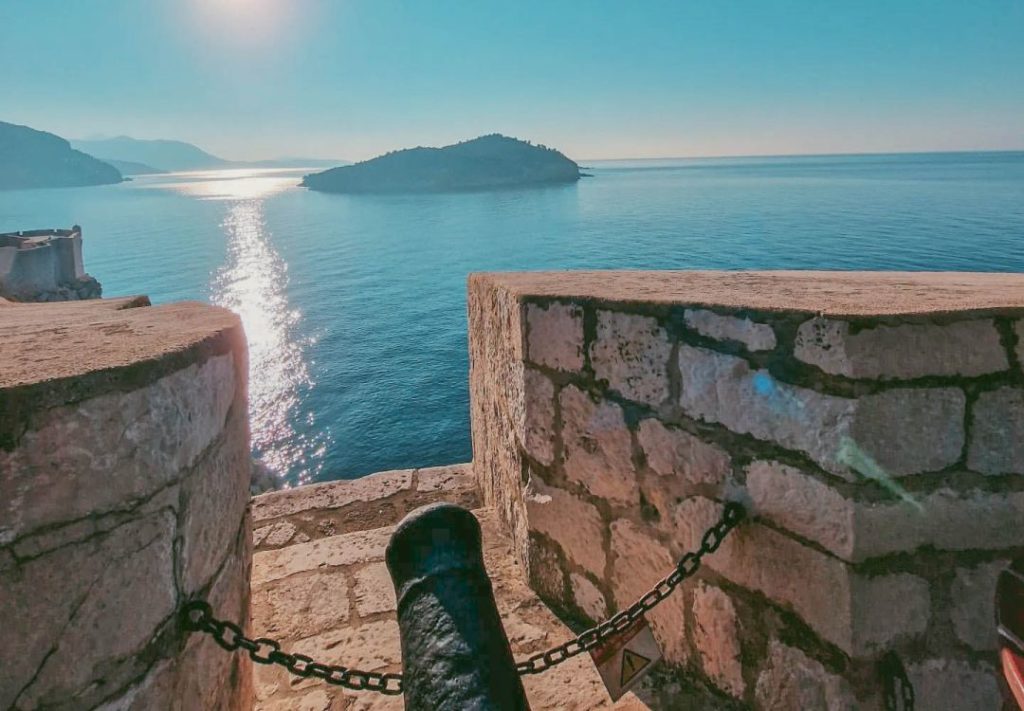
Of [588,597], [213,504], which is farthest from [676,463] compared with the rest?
[213,504]

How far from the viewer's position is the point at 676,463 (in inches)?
82.3

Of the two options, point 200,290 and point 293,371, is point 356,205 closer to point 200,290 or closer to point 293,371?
point 200,290

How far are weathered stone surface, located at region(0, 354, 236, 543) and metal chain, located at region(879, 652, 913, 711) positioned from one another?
76.9 inches

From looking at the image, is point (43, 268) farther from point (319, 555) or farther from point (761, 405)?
point (761, 405)

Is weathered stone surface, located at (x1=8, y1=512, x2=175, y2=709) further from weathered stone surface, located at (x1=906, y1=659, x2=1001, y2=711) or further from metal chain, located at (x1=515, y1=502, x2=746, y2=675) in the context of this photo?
weathered stone surface, located at (x1=906, y1=659, x2=1001, y2=711)

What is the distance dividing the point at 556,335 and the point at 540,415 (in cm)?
36

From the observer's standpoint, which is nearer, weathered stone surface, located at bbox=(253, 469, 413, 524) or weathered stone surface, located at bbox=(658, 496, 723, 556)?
weathered stone surface, located at bbox=(658, 496, 723, 556)

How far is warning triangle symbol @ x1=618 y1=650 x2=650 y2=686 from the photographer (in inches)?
82.6

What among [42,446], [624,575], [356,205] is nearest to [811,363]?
[624,575]

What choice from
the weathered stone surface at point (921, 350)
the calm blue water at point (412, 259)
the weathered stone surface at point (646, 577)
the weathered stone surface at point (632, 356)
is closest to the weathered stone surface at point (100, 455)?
the weathered stone surface at point (632, 356)

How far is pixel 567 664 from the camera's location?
94.0 inches

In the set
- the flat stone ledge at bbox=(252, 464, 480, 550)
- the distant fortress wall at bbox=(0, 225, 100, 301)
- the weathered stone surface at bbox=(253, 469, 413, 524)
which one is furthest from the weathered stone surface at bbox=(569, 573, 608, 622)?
the distant fortress wall at bbox=(0, 225, 100, 301)

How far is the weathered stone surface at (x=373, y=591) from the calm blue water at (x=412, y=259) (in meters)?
19.1

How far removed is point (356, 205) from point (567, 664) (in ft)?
369
